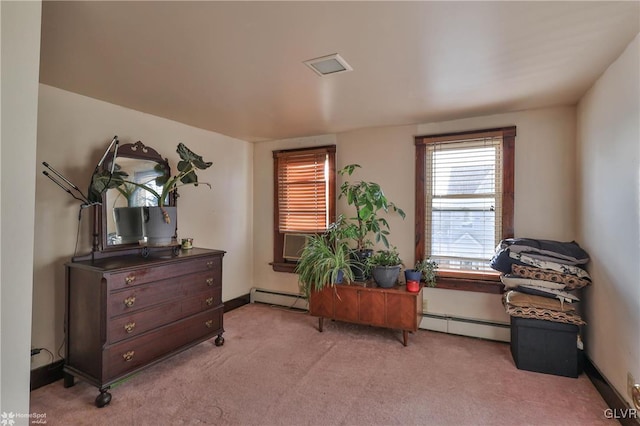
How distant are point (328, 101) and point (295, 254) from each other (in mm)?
2128

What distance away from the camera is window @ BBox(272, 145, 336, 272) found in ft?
13.1

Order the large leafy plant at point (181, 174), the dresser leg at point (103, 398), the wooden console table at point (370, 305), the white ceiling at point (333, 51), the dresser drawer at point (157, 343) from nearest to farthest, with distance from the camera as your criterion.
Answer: the white ceiling at point (333, 51) < the dresser leg at point (103, 398) < the dresser drawer at point (157, 343) < the large leafy plant at point (181, 174) < the wooden console table at point (370, 305)

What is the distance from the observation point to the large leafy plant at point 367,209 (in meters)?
3.32

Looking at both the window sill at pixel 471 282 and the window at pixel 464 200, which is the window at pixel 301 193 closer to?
the window at pixel 464 200

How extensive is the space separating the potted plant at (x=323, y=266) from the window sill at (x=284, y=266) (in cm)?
68

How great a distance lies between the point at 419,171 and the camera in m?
3.48

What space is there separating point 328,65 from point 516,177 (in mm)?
2201

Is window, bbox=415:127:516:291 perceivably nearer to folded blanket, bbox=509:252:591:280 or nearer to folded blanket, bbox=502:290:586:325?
folded blanket, bbox=509:252:591:280

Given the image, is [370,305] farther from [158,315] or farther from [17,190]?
[17,190]

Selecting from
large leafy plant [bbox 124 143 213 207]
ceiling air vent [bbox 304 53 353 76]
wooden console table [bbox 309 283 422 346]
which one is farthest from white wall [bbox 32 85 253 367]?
ceiling air vent [bbox 304 53 353 76]

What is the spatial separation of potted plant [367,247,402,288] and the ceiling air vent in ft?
6.22

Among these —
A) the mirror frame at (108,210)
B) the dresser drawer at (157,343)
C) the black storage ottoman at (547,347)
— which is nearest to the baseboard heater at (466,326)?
the black storage ottoman at (547,347)

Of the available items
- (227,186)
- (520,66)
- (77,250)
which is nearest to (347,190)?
(227,186)

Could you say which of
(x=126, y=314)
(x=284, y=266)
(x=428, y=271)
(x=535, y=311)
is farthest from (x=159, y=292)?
(x=535, y=311)
